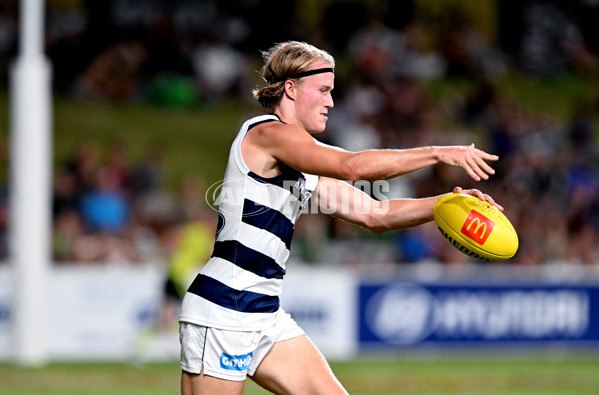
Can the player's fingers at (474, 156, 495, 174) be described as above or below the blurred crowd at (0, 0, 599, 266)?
below

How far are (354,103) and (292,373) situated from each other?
474 inches

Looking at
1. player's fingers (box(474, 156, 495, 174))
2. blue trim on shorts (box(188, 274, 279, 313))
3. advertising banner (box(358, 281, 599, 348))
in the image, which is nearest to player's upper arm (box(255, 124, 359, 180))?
player's fingers (box(474, 156, 495, 174))

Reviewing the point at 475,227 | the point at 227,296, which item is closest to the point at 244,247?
the point at 227,296

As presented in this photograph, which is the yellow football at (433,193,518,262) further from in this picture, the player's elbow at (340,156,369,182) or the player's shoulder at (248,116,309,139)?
the player's shoulder at (248,116,309,139)

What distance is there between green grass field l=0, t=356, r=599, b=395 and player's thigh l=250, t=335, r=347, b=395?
198 inches

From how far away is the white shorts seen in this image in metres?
4.68

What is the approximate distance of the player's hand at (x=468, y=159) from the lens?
14.0 feet

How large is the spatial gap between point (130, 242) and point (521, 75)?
10.1m

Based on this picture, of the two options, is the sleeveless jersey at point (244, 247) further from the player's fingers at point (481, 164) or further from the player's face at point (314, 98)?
the player's fingers at point (481, 164)

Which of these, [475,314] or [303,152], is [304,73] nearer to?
[303,152]

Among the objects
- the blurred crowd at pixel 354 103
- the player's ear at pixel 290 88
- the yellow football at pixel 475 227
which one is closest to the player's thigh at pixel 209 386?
the yellow football at pixel 475 227

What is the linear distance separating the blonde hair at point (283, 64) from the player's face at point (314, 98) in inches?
1.7

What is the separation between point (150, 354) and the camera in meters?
12.6

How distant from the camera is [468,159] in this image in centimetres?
427
